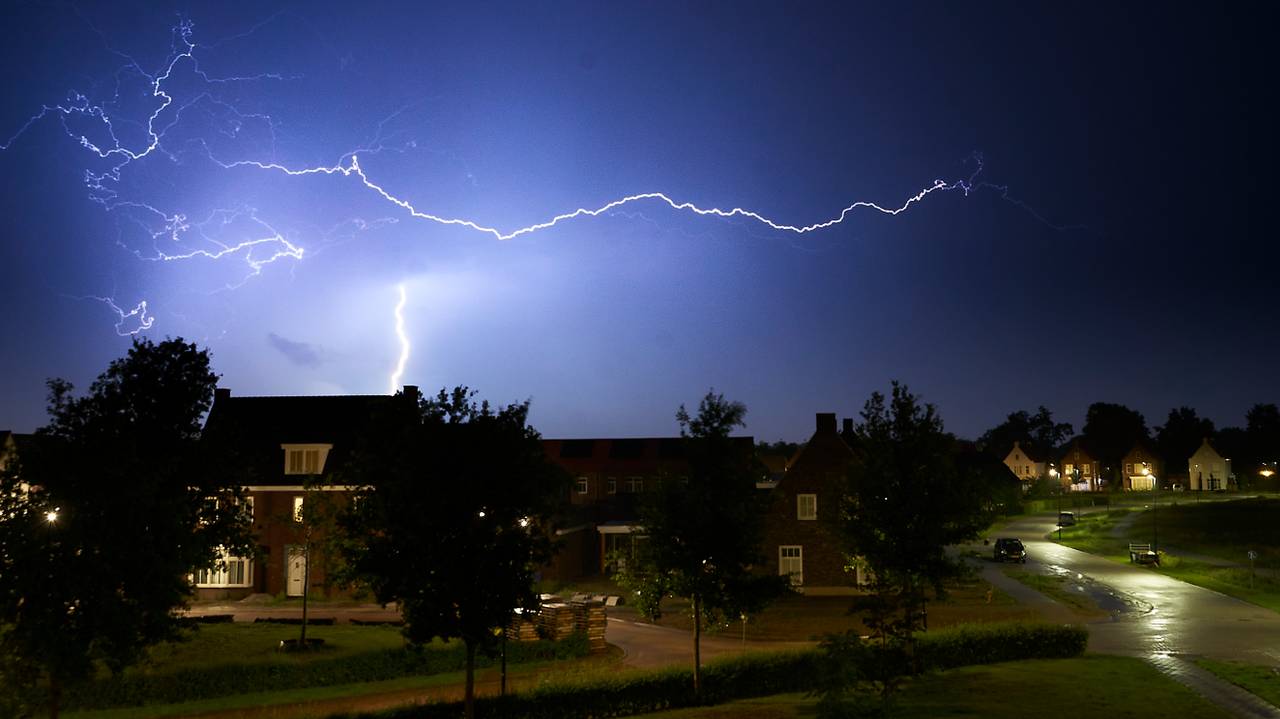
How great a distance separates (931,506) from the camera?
79.0 ft

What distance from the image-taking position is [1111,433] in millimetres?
158375

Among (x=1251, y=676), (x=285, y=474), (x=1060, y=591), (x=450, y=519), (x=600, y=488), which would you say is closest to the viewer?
(x=450, y=519)

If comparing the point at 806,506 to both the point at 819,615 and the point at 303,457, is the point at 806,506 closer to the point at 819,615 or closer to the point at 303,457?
the point at 819,615

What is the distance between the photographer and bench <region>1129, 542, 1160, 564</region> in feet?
190

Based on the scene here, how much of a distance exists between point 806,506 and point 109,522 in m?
34.8

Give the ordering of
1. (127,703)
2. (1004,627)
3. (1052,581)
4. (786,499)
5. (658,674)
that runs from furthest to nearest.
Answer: (1052,581) < (786,499) < (1004,627) < (127,703) < (658,674)

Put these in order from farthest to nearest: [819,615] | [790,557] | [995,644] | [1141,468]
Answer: [1141,468]
[790,557]
[819,615]
[995,644]

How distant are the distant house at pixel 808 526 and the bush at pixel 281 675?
17853 millimetres

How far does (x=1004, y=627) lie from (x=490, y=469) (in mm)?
17449

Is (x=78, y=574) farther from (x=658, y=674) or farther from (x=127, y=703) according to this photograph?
(x=658, y=674)

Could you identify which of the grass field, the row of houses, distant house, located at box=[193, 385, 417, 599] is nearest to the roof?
distant house, located at box=[193, 385, 417, 599]

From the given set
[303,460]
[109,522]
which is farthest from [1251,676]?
[303,460]

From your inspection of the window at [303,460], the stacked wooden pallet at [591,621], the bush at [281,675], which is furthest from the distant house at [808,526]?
the window at [303,460]

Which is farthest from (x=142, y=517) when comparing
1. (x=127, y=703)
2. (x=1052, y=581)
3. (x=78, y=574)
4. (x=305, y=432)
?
(x=1052, y=581)
